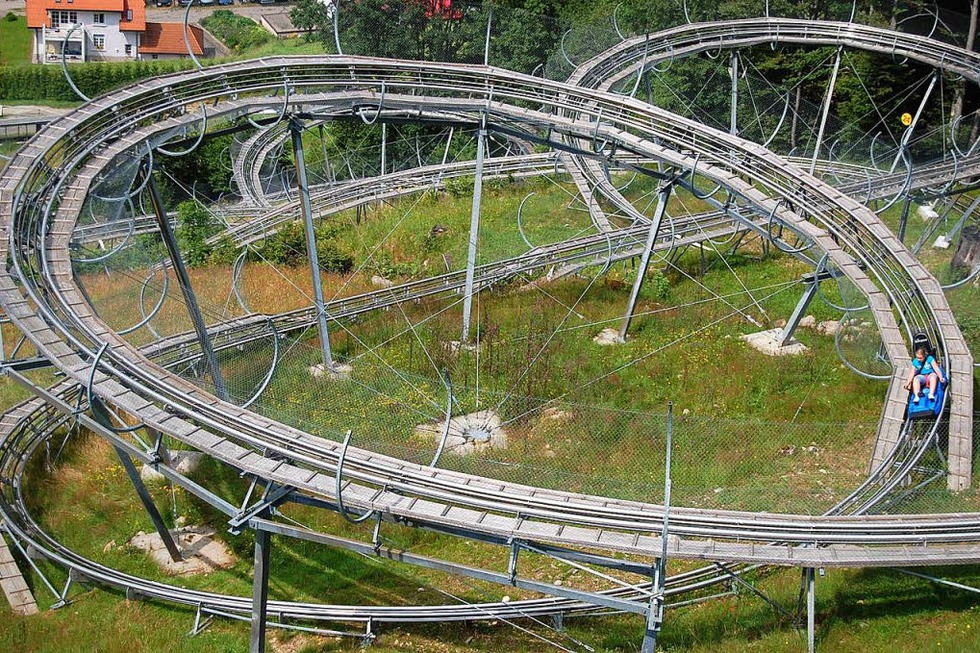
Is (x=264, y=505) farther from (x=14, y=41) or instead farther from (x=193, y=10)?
(x=193, y=10)

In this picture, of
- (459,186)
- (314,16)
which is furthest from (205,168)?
(459,186)

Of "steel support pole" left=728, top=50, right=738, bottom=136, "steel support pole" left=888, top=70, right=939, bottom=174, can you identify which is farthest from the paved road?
"steel support pole" left=888, top=70, right=939, bottom=174

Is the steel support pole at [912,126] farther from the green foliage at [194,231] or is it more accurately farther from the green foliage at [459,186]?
the green foliage at [194,231]

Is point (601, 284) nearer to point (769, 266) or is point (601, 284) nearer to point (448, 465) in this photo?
point (769, 266)

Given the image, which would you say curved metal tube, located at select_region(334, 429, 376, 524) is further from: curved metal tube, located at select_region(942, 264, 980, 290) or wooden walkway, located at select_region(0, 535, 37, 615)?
curved metal tube, located at select_region(942, 264, 980, 290)

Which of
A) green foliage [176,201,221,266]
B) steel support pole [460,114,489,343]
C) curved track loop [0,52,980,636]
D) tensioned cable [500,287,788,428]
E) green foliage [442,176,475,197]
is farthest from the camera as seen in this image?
green foliage [442,176,475,197]

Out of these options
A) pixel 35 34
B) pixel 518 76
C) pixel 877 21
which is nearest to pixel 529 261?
pixel 518 76
